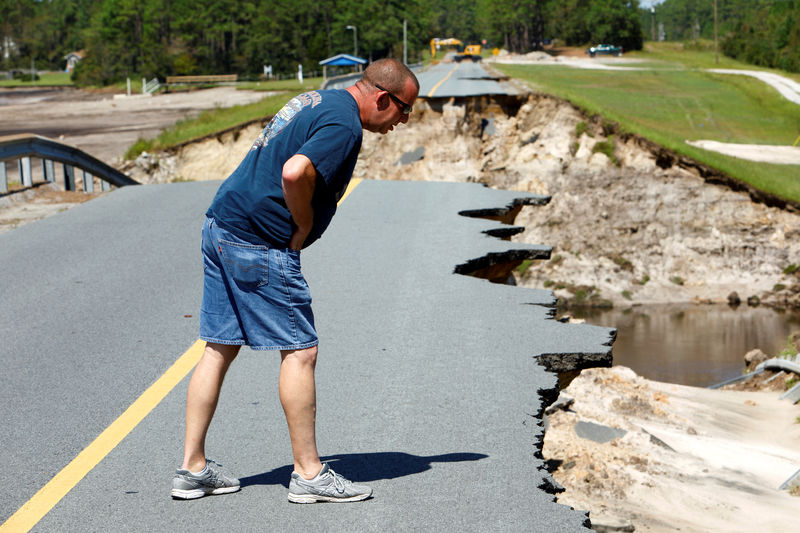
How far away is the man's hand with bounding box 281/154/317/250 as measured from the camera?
11.1 feet

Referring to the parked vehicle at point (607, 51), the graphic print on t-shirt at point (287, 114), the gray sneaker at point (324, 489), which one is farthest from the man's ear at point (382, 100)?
the parked vehicle at point (607, 51)

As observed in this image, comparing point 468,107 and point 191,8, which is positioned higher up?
point 191,8

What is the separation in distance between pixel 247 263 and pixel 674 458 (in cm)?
540

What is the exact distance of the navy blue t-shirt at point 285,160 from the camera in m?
3.47

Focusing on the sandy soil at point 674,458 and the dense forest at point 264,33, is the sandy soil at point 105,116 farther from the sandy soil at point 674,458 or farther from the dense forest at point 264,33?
the sandy soil at point 674,458

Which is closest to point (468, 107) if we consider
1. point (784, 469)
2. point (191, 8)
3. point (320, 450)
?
point (784, 469)

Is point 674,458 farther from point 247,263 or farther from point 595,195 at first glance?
point 595,195

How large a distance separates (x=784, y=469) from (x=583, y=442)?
2118mm

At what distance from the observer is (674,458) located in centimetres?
771

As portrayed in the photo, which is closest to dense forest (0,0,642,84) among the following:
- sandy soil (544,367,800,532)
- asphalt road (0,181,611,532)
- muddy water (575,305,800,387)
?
muddy water (575,305,800,387)

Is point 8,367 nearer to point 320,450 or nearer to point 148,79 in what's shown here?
point 320,450

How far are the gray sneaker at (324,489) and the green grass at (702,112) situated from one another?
59.3 ft

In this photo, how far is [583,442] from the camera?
7422mm

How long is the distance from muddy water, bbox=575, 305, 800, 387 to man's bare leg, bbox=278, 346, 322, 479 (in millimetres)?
12507
